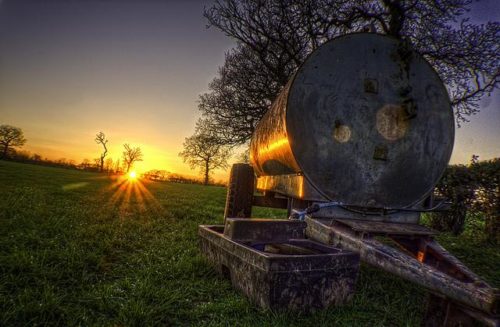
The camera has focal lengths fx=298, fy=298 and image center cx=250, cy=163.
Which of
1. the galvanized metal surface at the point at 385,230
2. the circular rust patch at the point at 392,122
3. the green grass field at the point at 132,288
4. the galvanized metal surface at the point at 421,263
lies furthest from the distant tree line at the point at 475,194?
the galvanized metal surface at the point at 421,263

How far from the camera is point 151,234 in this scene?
5266 mm

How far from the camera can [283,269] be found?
2184 mm

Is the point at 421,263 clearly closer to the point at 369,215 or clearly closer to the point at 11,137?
the point at 369,215

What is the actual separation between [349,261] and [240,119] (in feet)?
43.2

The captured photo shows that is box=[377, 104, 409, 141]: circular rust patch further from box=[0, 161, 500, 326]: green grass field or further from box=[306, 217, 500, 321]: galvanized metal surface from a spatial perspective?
box=[0, 161, 500, 326]: green grass field

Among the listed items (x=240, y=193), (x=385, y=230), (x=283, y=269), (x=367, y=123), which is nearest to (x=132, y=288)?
(x=283, y=269)

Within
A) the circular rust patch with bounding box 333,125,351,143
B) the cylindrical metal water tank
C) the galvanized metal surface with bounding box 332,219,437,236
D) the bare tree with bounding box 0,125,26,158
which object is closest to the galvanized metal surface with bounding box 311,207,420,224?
the cylindrical metal water tank

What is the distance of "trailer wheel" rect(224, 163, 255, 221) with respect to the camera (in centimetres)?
477

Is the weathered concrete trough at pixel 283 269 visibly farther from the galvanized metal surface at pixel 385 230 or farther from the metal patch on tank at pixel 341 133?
the metal patch on tank at pixel 341 133

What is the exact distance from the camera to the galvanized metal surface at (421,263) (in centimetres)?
161

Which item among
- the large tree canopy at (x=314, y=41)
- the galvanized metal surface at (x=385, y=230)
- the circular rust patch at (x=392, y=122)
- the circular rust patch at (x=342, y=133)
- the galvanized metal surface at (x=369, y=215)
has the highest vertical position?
the large tree canopy at (x=314, y=41)

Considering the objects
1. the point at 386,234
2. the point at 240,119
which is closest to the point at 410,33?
the point at 240,119

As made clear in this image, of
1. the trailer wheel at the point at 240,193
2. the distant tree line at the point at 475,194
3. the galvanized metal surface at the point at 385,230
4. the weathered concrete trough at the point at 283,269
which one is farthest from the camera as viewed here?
the distant tree line at the point at 475,194

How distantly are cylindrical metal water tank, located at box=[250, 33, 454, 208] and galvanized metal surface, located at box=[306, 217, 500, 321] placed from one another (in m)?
0.60
